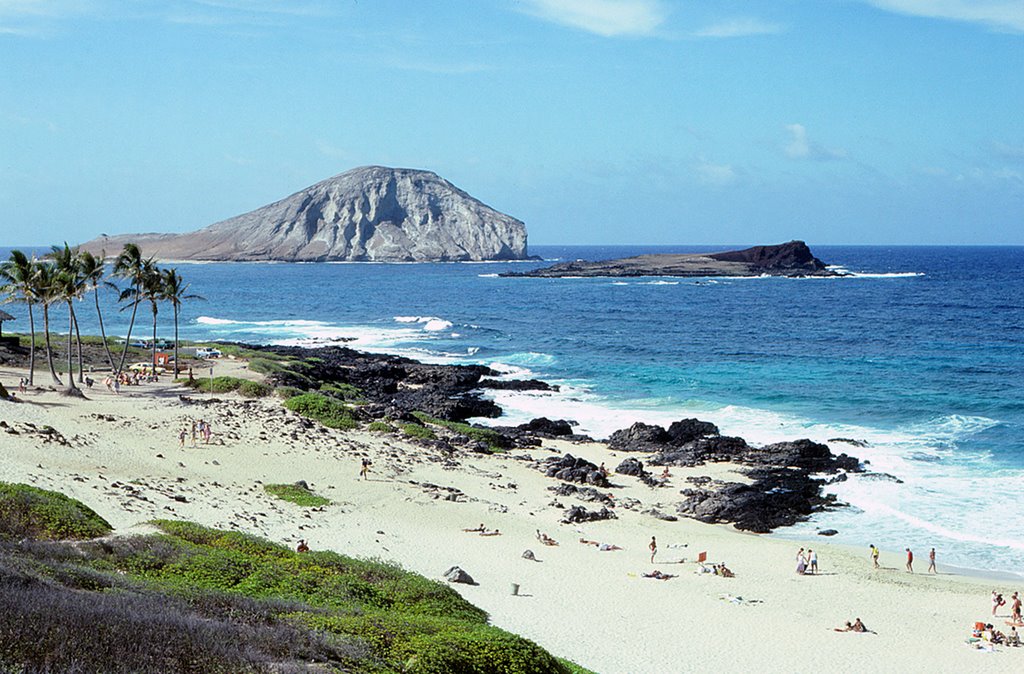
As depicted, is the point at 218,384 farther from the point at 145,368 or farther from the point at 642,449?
the point at 642,449

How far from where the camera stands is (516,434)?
124 feet

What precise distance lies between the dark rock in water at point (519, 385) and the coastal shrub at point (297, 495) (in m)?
23.7

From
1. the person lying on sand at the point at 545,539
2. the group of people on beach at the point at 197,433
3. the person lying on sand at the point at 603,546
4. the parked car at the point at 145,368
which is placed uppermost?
the parked car at the point at 145,368

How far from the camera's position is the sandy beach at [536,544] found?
662 inches

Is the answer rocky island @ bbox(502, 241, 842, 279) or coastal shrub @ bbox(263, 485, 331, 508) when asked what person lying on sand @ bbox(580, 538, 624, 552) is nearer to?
coastal shrub @ bbox(263, 485, 331, 508)

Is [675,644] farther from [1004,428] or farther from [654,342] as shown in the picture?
[654,342]

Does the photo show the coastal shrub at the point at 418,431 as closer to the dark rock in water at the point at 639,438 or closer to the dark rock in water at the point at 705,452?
the dark rock in water at the point at 639,438

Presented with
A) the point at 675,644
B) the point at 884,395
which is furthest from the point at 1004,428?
the point at 675,644

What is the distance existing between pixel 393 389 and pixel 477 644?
3703cm

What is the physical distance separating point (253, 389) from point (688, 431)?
1872 cm

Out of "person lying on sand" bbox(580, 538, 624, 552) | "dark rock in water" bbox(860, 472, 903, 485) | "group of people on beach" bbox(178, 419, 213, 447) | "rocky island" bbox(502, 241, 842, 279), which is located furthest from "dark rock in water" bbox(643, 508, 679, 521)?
"rocky island" bbox(502, 241, 842, 279)

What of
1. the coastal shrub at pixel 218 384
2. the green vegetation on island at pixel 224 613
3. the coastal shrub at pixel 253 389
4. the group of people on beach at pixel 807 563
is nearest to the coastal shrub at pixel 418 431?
the coastal shrub at pixel 253 389

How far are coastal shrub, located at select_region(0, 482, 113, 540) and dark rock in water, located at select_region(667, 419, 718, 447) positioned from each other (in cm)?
2415

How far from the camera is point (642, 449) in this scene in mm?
35562
